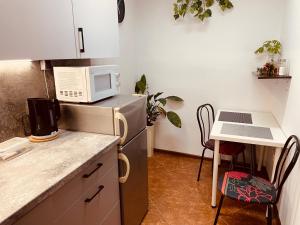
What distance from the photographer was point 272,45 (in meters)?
2.50

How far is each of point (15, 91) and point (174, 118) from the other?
2.02 meters

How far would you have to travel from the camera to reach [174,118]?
10.0 ft

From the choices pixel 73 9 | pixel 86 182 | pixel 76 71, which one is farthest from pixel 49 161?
pixel 73 9

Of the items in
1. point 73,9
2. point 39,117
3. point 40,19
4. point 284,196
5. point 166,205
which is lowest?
point 166,205

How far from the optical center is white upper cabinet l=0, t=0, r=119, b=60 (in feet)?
3.49

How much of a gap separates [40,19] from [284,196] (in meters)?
2.23

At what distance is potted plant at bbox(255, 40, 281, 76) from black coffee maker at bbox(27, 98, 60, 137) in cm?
219

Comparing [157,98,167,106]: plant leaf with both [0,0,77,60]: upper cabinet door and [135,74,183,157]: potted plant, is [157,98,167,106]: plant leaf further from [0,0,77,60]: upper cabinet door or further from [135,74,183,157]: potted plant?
[0,0,77,60]: upper cabinet door

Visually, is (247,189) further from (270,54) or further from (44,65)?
(44,65)

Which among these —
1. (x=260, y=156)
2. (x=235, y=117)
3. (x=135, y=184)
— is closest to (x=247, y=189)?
(x=135, y=184)

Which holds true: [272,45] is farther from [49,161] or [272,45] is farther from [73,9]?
[49,161]

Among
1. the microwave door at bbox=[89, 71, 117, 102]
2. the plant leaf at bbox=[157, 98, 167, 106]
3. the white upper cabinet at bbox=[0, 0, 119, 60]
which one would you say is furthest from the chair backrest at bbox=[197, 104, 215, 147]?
the white upper cabinet at bbox=[0, 0, 119, 60]

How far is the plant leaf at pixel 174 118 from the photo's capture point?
120 inches

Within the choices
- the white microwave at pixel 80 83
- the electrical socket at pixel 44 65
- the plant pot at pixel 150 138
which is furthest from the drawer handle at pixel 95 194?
the plant pot at pixel 150 138
